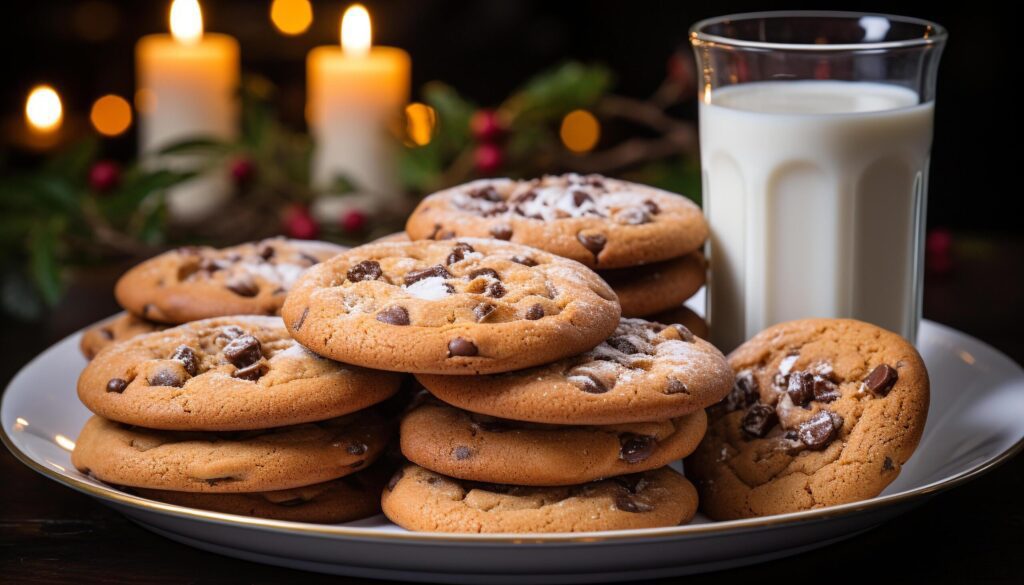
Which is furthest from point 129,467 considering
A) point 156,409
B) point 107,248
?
point 107,248

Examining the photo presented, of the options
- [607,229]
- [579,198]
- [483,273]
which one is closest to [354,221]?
[579,198]

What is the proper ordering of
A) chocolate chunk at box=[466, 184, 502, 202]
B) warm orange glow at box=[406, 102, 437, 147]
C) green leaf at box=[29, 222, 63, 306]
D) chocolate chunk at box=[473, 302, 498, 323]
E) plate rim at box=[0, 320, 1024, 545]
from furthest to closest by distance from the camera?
warm orange glow at box=[406, 102, 437, 147] → green leaf at box=[29, 222, 63, 306] → chocolate chunk at box=[466, 184, 502, 202] → chocolate chunk at box=[473, 302, 498, 323] → plate rim at box=[0, 320, 1024, 545]

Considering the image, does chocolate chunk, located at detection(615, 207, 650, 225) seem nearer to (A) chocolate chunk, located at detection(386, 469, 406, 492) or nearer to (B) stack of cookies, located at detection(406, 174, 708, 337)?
(B) stack of cookies, located at detection(406, 174, 708, 337)

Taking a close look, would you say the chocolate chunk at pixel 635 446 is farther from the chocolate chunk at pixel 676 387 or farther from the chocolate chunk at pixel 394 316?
the chocolate chunk at pixel 394 316

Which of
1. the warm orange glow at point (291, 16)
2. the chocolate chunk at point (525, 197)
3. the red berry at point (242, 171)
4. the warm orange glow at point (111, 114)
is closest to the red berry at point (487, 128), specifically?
the red berry at point (242, 171)

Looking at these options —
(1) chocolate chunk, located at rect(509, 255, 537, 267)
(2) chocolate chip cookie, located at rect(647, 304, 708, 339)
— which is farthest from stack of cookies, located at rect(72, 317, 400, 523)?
(2) chocolate chip cookie, located at rect(647, 304, 708, 339)
